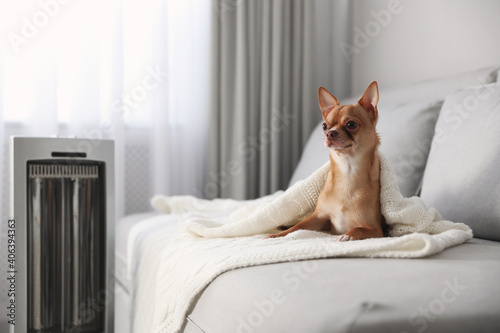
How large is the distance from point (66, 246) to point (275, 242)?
0.83m

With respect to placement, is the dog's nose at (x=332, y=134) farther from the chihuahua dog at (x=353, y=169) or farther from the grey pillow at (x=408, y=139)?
the grey pillow at (x=408, y=139)

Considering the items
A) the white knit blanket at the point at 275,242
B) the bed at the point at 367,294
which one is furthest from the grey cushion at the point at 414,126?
the white knit blanket at the point at 275,242

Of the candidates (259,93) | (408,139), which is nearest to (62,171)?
(408,139)

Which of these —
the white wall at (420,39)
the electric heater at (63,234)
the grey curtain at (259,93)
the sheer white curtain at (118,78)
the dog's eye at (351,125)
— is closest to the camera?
the dog's eye at (351,125)

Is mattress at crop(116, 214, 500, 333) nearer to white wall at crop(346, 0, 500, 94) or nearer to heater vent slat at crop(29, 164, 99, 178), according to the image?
heater vent slat at crop(29, 164, 99, 178)

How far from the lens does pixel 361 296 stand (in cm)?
69

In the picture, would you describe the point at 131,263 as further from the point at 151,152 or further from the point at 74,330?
the point at 151,152

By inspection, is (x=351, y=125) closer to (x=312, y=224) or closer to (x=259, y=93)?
(x=312, y=224)

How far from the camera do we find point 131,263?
1680 mm

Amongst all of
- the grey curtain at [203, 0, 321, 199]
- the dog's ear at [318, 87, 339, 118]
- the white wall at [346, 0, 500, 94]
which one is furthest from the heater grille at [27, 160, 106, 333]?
the white wall at [346, 0, 500, 94]

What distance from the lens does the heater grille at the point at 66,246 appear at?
1543 millimetres

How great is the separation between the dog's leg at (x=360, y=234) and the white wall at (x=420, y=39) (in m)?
1.10

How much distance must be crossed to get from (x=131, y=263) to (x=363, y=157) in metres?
0.94

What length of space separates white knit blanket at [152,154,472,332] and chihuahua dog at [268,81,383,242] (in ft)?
0.11
